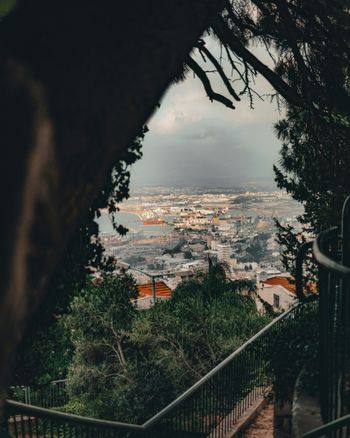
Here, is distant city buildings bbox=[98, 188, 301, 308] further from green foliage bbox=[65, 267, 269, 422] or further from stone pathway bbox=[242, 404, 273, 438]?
stone pathway bbox=[242, 404, 273, 438]

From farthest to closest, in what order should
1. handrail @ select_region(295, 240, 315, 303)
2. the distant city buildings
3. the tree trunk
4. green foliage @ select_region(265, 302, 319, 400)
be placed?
the distant city buildings, green foliage @ select_region(265, 302, 319, 400), handrail @ select_region(295, 240, 315, 303), the tree trunk

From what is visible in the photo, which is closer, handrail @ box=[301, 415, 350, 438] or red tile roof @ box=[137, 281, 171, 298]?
handrail @ box=[301, 415, 350, 438]

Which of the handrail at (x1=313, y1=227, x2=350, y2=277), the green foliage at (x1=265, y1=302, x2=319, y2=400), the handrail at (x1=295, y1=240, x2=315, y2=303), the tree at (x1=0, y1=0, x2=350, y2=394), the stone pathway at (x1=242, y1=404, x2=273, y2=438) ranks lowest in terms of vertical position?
the stone pathway at (x1=242, y1=404, x2=273, y2=438)

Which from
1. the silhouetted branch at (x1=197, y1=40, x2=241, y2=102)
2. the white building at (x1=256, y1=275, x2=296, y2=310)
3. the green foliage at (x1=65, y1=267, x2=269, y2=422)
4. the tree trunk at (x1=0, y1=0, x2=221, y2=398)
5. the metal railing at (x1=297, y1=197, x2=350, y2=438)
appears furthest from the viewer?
the white building at (x1=256, y1=275, x2=296, y2=310)

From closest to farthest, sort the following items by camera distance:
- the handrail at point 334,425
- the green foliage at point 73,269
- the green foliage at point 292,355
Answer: the handrail at point 334,425
the green foliage at point 292,355
the green foliage at point 73,269

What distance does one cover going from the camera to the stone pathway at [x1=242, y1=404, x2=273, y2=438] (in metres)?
5.61

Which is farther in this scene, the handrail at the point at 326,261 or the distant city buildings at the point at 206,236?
the distant city buildings at the point at 206,236

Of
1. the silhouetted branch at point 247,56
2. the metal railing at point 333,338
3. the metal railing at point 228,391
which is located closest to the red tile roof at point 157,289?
the metal railing at point 228,391

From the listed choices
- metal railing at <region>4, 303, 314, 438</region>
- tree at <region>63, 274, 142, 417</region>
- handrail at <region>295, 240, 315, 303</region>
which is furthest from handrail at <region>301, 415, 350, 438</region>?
tree at <region>63, 274, 142, 417</region>

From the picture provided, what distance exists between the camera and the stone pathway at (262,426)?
→ 5.61 m

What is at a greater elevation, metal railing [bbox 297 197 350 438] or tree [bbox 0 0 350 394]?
tree [bbox 0 0 350 394]

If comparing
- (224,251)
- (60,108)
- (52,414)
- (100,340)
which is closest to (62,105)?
(60,108)

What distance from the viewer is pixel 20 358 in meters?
4.78

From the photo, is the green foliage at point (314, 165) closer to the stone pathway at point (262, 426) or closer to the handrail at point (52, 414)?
the stone pathway at point (262, 426)
